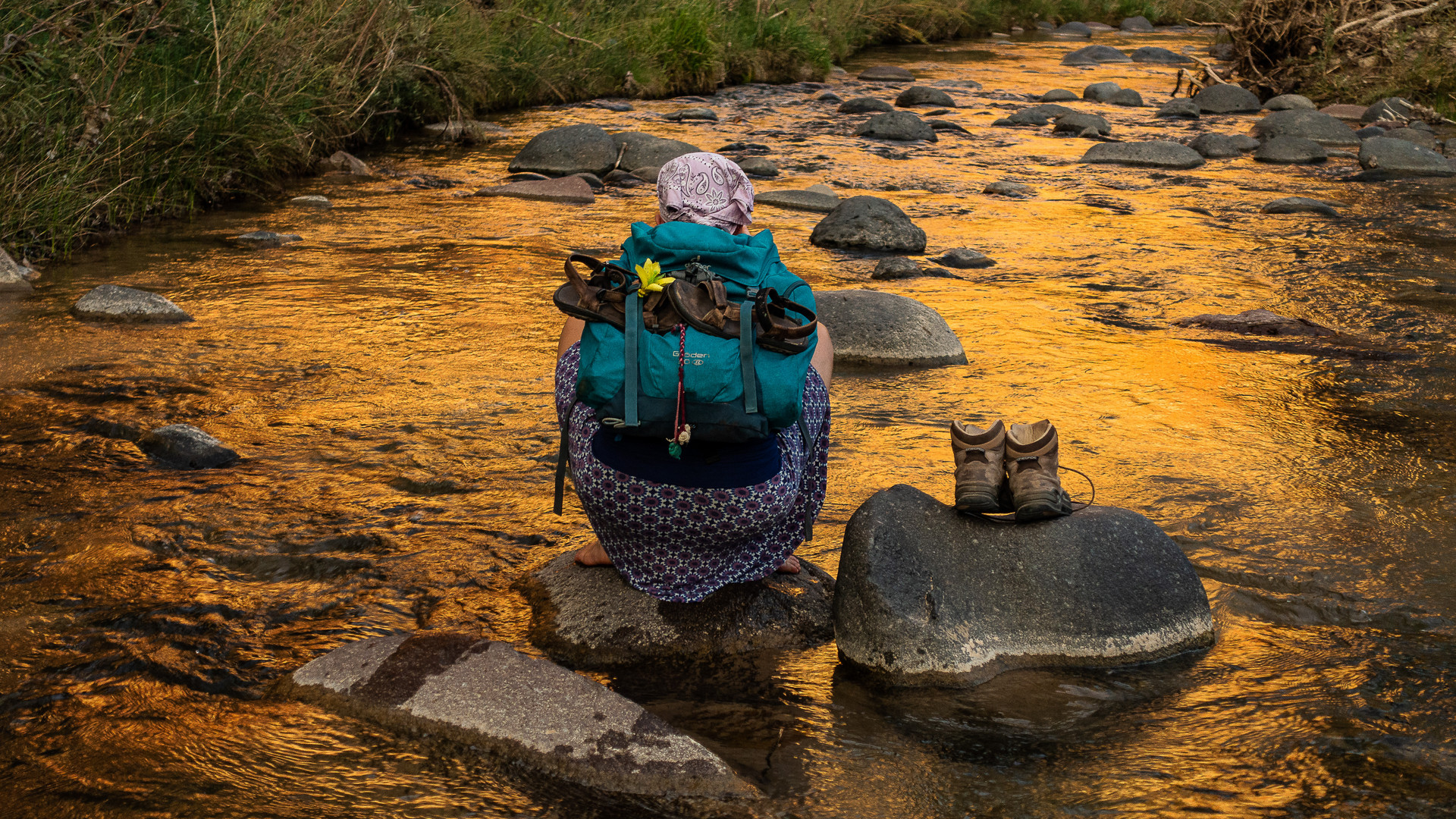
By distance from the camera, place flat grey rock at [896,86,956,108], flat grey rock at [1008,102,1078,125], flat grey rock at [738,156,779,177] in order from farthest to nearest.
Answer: flat grey rock at [896,86,956,108]
flat grey rock at [1008,102,1078,125]
flat grey rock at [738,156,779,177]

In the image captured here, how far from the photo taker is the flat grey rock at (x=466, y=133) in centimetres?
1241

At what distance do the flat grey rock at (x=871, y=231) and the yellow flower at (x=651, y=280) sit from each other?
567cm

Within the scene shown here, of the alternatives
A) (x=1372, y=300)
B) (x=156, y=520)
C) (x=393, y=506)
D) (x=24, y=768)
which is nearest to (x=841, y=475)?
(x=393, y=506)

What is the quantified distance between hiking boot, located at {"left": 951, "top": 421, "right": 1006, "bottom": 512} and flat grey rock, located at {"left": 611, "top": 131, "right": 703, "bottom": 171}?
7875mm

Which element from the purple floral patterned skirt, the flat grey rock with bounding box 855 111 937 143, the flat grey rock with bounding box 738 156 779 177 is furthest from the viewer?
the flat grey rock with bounding box 855 111 937 143

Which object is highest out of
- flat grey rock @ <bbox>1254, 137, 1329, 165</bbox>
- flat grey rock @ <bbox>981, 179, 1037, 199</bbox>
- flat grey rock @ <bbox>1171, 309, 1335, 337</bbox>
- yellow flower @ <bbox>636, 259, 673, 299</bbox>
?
yellow flower @ <bbox>636, 259, 673, 299</bbox>

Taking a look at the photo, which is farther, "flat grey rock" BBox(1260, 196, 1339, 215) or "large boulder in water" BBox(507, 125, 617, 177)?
"large boulder in water" BBox(507, 125, 617, 177)

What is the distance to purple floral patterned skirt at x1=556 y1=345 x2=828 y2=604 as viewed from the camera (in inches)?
121

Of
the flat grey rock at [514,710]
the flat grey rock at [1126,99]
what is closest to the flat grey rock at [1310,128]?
the flat grey rock at [1126,99]

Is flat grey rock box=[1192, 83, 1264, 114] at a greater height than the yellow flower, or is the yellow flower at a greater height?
the yellow flower

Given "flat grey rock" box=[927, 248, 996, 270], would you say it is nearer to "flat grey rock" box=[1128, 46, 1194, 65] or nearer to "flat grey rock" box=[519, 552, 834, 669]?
"flat grey rock" box=[519, 552, 834, 669]

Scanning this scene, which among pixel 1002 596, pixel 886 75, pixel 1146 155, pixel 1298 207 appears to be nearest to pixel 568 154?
pixel 1146 155

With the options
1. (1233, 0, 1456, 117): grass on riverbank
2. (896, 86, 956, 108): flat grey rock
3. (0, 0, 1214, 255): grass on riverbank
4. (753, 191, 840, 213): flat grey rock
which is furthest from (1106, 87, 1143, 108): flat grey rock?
(753, 191, 840, 213): flat grey rock

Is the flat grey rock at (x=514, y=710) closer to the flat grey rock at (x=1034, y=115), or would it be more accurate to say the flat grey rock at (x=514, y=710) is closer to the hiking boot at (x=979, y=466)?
the hiking boot at (x=979, y=466)
